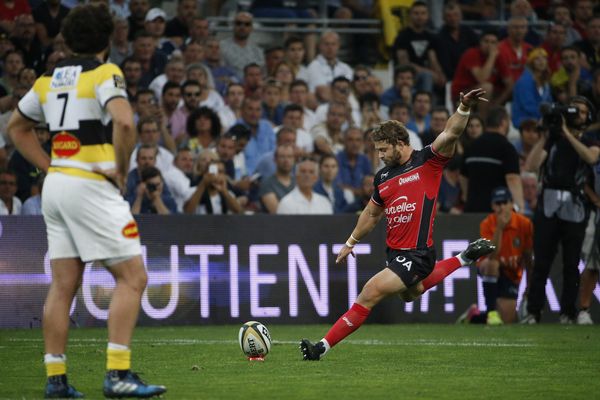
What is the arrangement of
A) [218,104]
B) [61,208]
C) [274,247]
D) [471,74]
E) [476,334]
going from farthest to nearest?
[471,74]
[218,104]
[274,247]
[476,334]
[61,208]

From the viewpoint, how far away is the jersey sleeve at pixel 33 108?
26.5 feet

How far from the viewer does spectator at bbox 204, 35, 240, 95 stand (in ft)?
65.3

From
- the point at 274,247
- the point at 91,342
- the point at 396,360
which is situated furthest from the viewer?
the point at 274,247

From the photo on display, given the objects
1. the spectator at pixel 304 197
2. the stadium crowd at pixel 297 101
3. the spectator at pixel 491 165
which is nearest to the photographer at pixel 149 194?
the stadium crowd at pixel 297 101

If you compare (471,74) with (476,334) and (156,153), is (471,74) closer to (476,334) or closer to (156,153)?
(156,153)

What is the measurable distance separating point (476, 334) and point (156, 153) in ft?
17.9

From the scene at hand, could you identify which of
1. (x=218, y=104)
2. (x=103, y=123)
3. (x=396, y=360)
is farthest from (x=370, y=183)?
(x=103, y=123)

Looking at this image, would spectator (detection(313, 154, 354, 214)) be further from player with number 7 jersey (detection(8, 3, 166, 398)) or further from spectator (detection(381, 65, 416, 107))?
player with number 7 jersey (detection(8, 3, 166, 398))

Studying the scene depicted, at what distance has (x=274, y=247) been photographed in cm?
1627

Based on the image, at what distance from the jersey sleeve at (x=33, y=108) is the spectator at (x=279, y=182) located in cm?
925

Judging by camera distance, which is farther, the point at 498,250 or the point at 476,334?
the point at 498,250

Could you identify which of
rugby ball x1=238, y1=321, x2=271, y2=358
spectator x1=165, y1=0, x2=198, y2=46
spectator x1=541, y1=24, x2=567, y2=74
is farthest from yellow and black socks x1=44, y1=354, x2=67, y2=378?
spectator x1=541, y1=24, x2=567, y2=74

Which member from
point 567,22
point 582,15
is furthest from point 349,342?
point 582,15

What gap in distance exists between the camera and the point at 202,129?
17.9 metres
